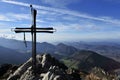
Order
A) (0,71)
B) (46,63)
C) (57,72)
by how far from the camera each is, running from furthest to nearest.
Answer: (0,71) → (46,63) → (57,72)

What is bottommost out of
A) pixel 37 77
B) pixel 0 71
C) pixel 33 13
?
pixel 0 71

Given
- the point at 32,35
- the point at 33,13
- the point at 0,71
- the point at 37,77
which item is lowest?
the point at 0,71

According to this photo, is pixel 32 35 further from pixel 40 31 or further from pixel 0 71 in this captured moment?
pixel 0 71

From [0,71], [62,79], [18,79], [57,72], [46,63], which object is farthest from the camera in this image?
[0,71]

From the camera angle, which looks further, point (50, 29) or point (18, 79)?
point (18, 79)

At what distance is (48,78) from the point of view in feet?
111

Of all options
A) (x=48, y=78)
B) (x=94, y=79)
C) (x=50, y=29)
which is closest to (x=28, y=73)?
(x=48, y=78)

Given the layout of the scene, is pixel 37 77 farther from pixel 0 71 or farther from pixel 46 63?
pixel 0 71

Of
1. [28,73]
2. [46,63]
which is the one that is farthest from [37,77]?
[46,63]

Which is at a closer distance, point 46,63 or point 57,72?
point 57,72

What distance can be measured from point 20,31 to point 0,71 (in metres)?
24.4

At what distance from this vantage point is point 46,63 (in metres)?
45.5

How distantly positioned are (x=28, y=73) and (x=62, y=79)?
6.85m

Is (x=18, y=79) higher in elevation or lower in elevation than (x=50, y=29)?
lower
